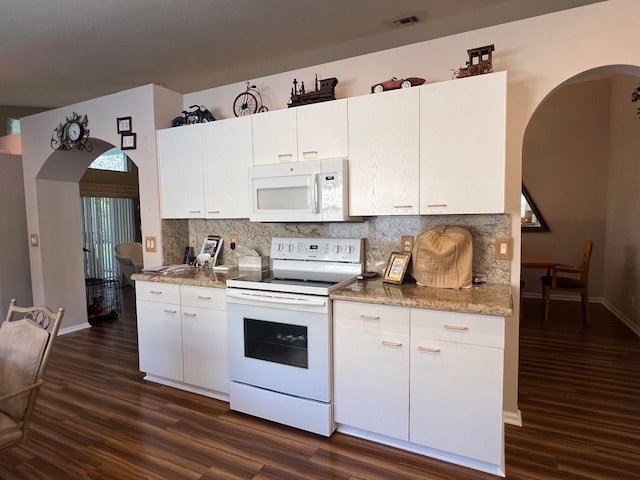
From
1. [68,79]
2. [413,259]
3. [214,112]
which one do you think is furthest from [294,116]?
[68,79]

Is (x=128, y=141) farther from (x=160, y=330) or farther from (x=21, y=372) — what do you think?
(x=21, y=372)

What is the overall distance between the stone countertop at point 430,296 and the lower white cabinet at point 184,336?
21cm

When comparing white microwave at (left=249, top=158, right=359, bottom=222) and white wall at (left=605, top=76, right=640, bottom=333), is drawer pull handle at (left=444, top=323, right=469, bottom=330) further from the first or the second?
white wall at (left=605, top=76, right=640, bottom=333)

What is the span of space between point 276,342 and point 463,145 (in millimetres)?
1681

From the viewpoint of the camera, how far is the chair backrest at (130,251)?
6789 mm

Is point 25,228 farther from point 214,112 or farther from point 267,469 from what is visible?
point 267,469

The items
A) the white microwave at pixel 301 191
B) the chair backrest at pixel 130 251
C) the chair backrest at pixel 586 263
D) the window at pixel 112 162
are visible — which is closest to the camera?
the white microwave at pixel 301 191

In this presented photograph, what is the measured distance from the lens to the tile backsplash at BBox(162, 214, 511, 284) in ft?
7.82

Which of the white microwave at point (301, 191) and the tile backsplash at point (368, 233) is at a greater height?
the white microwave at point (301, 191)

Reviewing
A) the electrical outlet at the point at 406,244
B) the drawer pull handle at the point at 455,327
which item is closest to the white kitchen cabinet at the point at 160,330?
the electrical outlet at the point at 406,244

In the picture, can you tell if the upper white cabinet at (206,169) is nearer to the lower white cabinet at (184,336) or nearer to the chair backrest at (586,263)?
the lower white cabinet at (184,336)

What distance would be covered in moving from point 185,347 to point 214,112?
206 cm

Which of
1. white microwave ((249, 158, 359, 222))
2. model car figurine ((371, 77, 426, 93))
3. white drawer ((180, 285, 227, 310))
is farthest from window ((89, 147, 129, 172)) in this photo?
model car figurine ((371, 77, 426, 93))

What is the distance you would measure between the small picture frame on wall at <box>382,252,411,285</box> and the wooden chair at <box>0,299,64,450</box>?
180 centimetres
